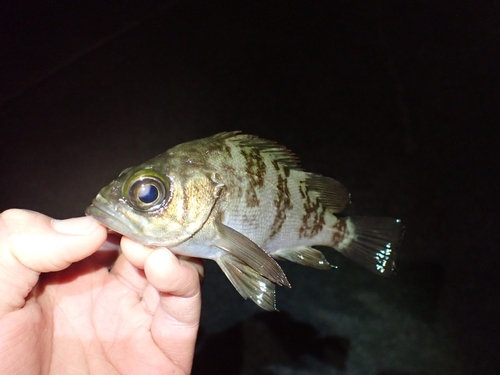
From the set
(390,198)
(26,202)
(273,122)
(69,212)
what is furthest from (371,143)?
(26,202)

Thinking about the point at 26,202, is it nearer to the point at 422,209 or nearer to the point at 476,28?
the point at 422,209

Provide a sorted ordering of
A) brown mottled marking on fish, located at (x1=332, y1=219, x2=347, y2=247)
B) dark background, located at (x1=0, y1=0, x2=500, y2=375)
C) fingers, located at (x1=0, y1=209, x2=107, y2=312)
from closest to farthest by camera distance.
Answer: fingers, located at (x1=0, y1=209, x2=107, y2=312) < brown mottled marking on fish, located at (x1=332, y1=219, x2=347, y2=247) < dark background, located at (x1=0, y1=0, x2=500, y2=375)

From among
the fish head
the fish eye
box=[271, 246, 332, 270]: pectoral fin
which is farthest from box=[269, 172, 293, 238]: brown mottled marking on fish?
the fish eye

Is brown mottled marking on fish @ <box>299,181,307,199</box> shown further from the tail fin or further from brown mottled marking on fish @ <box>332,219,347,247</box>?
the tail fin

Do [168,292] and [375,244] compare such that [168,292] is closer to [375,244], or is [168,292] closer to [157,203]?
[157,203]

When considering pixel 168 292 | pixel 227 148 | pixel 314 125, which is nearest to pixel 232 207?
pixel 227 148
